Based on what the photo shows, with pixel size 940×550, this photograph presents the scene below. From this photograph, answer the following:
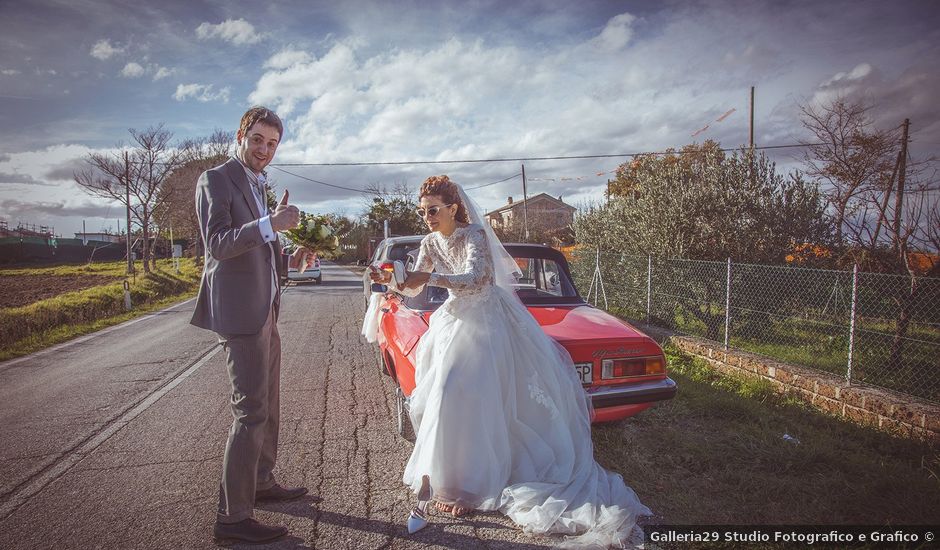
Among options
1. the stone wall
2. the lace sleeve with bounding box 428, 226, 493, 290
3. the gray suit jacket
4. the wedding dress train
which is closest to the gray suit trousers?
the gray suit jacket

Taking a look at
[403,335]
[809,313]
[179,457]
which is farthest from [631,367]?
[809,313]

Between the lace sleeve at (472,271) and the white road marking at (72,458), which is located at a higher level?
the lace sleeve at (472,271)

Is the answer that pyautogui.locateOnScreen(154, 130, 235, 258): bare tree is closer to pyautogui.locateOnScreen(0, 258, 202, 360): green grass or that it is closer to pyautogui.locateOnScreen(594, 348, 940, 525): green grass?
pyautogui.locateOnScreen(0, 258, 202, 360): green grass

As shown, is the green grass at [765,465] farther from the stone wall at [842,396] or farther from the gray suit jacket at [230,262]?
the gray suit jacket at [230,262]

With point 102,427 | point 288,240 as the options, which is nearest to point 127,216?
point 102,427

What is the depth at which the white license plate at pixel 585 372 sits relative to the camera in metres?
3.34

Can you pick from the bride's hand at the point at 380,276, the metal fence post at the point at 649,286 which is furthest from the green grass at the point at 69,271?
the bride's hand at the point at 380,276

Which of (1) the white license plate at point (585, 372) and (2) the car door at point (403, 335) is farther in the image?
(2) the car door at point (403, 335)

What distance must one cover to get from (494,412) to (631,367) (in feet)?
4.16

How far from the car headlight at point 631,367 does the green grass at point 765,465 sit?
0.63 metres

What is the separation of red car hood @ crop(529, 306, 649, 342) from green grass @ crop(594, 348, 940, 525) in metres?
0.93

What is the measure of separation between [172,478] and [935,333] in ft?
23.9

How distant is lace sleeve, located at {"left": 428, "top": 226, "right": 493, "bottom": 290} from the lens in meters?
2.94

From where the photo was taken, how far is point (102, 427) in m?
4.18
